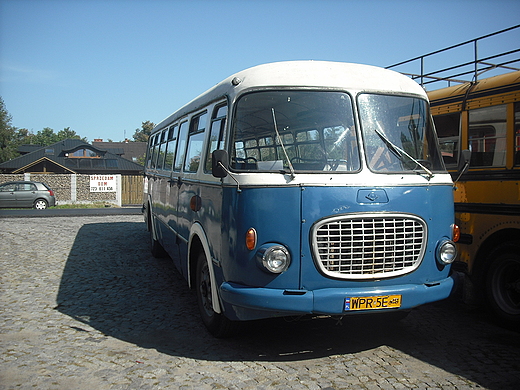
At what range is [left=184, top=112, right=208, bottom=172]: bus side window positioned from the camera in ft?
21.4

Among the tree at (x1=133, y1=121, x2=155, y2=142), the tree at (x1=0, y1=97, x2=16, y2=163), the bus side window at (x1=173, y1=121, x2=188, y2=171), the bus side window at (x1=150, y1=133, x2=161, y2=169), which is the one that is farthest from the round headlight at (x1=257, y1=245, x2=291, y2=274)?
the tree at (x1=133, y1=121, x2=155, y2=142)

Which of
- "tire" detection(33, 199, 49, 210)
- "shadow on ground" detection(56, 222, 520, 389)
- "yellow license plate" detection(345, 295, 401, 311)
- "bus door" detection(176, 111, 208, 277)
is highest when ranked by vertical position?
"bus door" detection(176, 111, 208, 277)

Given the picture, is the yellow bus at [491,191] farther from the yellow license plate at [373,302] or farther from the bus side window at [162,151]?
the bus side window at [162,151]

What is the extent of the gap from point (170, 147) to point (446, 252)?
17.1ft

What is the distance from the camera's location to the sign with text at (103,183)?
3706cm

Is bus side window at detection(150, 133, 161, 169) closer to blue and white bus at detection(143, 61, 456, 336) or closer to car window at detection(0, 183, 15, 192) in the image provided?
blue and white bus at detection(143, 61, 456, 336)

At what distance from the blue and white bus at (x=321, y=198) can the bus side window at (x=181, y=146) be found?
1.71 meters

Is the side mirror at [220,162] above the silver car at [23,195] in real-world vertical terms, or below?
above

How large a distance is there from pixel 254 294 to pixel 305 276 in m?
0.50

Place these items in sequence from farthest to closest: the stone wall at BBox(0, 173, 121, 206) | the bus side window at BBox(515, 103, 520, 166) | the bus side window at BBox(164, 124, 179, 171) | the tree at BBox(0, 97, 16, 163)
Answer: the tree at BBox(0, 97, 16, 163), the stone wall at BBox(0, 173, 121, 206), the bus side window at BBox(164, 124, 179, 171), the bus side window at BBox(515, 103, 520, 166)

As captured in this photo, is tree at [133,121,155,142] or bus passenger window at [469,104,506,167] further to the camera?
tree at [133,121,155,142]

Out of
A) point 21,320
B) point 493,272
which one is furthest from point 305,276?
point 21,320

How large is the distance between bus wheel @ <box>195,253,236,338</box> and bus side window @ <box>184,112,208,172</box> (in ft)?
4.17

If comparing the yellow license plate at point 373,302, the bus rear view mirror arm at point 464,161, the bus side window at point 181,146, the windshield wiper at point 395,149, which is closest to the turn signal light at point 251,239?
the yellow license plate at point 373,302
